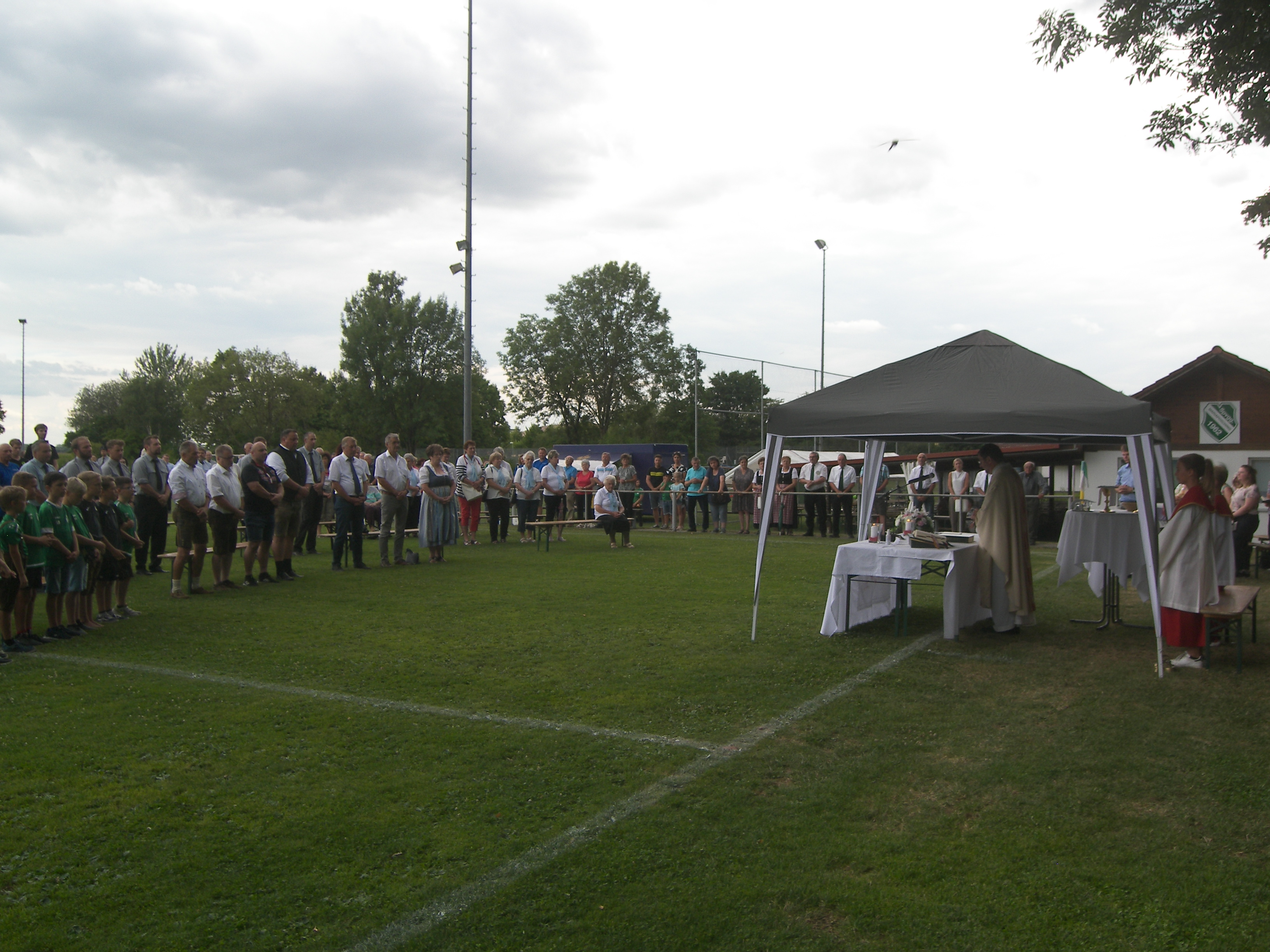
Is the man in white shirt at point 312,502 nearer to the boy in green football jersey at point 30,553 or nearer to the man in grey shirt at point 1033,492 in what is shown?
the boy in green football jersey at point 30,553

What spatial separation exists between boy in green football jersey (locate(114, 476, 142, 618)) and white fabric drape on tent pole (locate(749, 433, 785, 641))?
6.22 m

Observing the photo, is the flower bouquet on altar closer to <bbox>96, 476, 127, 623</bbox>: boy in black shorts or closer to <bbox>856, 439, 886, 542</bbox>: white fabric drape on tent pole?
<bbox>856, 439, 886, 542</bbox>: white fabric drape on tent pole

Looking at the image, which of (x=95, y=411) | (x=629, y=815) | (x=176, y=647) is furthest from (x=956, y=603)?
(x=95, y=411)

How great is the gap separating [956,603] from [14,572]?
8.00 m

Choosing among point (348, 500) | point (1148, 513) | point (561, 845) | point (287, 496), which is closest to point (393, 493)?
point (348, 500)

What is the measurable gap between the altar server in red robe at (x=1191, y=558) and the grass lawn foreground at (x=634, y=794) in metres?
0.37

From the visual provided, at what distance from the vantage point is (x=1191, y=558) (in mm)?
6812

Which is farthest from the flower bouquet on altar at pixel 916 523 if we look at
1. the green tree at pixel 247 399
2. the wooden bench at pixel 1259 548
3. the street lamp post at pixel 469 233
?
Answer: the green tree at pixel 247 399

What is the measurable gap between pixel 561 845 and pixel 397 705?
241 centimetres

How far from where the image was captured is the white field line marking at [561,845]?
2969 mm

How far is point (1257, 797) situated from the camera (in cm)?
416

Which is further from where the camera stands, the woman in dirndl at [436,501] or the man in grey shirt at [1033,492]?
the man in grey shirt at [1033,492]

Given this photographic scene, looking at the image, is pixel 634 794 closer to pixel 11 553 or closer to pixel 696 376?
pixel 11 553

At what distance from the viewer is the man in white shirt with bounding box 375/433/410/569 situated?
1315 cm
